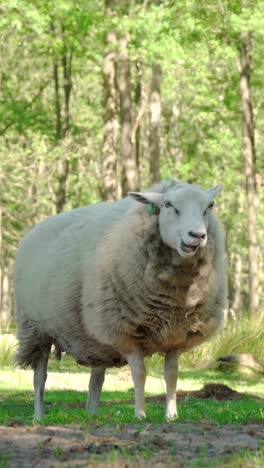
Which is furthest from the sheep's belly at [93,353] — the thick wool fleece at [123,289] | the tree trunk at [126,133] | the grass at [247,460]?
the tree trunk at [126,133]

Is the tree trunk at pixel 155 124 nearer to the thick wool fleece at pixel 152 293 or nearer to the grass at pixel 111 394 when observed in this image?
the grass at pixel 111 394

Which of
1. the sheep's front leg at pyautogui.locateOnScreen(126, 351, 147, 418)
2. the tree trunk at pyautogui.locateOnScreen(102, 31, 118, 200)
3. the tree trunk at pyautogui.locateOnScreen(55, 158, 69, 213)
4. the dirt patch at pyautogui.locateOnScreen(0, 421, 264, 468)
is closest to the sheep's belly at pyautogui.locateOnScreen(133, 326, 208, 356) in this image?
the sheep's front leg at pyautogui.locateOnScreen(126, 351, 147, 418)

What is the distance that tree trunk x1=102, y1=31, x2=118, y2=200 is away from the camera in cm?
2727

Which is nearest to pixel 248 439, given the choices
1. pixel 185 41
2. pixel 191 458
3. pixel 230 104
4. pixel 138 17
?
pixel 191 458

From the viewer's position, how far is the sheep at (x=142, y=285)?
981cm

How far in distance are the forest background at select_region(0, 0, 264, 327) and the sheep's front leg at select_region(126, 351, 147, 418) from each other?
15.1 m

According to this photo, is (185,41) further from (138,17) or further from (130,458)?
(130,458)

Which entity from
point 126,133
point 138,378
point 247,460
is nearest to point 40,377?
point 138,378

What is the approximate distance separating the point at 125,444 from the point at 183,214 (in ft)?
11.0

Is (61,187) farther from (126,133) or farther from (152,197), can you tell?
(152,197)

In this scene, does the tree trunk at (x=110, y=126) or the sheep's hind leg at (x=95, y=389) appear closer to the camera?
the sheep's hind leg at (x=95, y=389)

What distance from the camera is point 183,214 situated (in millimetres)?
9586

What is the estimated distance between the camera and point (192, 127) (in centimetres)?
4772

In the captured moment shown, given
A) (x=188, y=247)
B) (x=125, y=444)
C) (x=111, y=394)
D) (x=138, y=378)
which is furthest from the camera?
(x=111, y=394)
